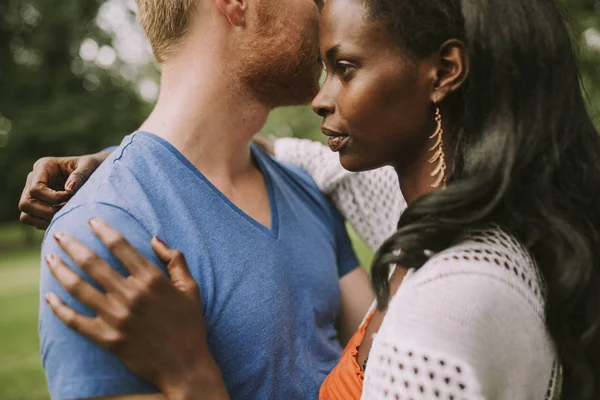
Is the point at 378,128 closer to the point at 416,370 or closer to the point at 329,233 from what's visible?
the point at 416,370

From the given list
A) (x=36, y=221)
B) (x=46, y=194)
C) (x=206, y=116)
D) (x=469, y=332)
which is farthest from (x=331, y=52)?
(x=36, y=221)

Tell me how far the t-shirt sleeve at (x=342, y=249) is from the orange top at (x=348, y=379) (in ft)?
2.20

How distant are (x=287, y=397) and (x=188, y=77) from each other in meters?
1.13

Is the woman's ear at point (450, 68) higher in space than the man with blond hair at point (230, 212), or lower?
higher

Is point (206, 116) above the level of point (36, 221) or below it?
above

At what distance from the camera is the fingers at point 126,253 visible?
5.85 feet

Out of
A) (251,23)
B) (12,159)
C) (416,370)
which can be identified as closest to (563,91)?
(416,370)

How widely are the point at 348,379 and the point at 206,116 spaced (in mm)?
1017

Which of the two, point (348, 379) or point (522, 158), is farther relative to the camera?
point (348, 379)

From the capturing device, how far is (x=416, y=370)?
5.04 ft

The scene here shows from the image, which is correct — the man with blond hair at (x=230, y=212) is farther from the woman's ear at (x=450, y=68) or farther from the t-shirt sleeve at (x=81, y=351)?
the woman's ear at (x=450, y=68)

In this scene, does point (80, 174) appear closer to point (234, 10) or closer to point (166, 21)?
point (166, 21)

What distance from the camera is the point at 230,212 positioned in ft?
7.39

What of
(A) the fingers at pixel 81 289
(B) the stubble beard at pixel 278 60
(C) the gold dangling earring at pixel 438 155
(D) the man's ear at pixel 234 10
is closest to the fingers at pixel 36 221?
(A) the fingers at pixel 81 289
